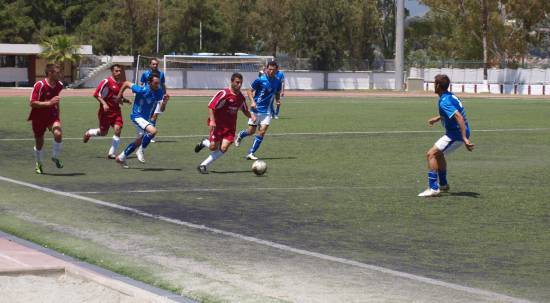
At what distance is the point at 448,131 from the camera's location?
1492 centimetres

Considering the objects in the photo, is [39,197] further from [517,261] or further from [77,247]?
[517,261]

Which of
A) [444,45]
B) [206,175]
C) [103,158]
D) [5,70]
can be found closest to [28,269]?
[206,175]

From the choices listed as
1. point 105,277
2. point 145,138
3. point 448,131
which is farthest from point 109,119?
point 105,277

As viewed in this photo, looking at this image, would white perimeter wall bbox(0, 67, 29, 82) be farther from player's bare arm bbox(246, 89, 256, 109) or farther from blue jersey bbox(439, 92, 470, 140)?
blue jersey bbox(439, 92, 470, 140)

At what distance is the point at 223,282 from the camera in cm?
874

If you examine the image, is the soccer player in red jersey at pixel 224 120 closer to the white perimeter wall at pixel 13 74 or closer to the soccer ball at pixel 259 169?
the soccer ball at pixel 259 169

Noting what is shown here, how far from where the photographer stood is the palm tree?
83.1 m

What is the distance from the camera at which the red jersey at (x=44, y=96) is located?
17.1 metres

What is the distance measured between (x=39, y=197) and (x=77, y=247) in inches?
168

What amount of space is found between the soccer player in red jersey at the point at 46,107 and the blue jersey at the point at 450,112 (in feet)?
20.8

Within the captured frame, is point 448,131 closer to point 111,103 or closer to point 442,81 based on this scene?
point 442,81

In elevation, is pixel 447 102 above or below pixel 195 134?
above

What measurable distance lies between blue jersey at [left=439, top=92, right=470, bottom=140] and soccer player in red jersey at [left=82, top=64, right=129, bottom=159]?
292 inches

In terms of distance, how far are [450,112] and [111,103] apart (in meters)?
8.11
